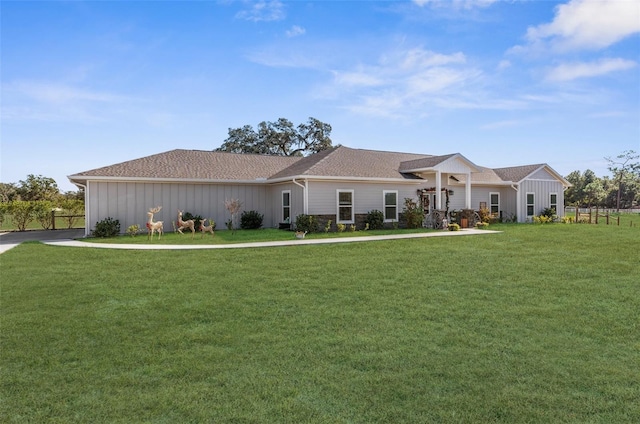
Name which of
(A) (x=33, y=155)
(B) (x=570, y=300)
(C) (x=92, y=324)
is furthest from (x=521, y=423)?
(A) (x=33, y=155)

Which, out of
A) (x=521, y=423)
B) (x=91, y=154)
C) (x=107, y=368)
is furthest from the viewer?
(x=91, y=154)

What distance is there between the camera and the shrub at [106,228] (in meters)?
15.8

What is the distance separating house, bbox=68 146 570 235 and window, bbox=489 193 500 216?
1.28 meters

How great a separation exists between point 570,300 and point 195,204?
15.9 meters

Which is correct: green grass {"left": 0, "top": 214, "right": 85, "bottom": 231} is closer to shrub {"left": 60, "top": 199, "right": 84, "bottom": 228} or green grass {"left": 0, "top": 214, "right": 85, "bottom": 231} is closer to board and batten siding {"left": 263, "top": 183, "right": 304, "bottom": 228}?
shrub {"left": 60, "top": 199, "right": 84, "bottom": 228}

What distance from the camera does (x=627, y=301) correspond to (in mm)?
6117

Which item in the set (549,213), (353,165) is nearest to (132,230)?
(353,165)

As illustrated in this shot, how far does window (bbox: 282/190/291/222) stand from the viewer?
18.7 m

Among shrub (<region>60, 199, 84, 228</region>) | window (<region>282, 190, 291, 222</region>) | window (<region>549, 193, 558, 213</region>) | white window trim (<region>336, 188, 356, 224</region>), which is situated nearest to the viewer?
Result: white window trim (<region>336, 188, 356, 224</region>)

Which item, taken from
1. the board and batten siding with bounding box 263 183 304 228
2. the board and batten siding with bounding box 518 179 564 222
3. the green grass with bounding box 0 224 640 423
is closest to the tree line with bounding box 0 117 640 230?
the board and batten siding with bounding box 518 179 564 222

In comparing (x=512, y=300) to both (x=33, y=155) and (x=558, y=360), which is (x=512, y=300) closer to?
(x=558, y=360)

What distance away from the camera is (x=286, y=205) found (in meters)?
19.0

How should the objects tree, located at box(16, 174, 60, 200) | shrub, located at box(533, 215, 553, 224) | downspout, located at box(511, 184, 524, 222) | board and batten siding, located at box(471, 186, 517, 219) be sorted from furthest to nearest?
tree, located at box(16, 174, 60, 200) < downspout, located at box(511, 184, 524, 222) < board and batten siding, located at box(471, 186, 517, 219) < shrub, located at box(533, 215, 553, 224)

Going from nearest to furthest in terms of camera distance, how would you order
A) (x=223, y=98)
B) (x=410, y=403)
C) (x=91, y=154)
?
1. (x=410, y=403)
2. (x=223, y=98)
3. (x=91, y=154)
